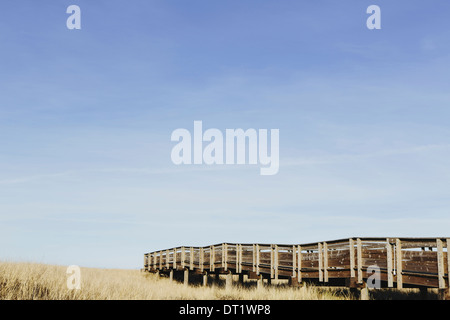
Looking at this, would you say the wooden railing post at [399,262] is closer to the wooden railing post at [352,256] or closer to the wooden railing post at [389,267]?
the wooden railing post at [389,267]

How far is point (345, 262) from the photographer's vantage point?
1839cm

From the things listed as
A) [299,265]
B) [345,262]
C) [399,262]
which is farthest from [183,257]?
[399,262]

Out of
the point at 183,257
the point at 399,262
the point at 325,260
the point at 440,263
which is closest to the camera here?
the point at 440,263

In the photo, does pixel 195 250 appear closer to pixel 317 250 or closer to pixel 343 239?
pixel 317 250

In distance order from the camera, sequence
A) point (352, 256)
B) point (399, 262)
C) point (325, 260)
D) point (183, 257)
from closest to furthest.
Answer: point (399, 262) → point (352, 256) → point (325, 260) → point (183, 257)

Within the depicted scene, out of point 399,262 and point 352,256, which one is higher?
point 352,256

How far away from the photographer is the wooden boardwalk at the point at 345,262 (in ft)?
50.0

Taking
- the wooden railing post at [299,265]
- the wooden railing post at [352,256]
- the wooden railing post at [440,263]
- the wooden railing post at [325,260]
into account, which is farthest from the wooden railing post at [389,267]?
the wooden railing post at [299,265]

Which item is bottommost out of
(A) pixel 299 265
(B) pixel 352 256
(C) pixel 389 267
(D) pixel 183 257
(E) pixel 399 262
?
(D) pixel 183 257

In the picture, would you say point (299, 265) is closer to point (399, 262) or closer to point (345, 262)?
point (345, 262)

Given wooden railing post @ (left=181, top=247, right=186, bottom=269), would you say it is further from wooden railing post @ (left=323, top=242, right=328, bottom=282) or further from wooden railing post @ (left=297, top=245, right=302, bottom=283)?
wooden railing post @ (left=323, top=242, right=328, bottom=282)
